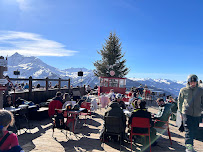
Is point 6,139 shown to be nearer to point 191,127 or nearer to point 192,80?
point 191,127

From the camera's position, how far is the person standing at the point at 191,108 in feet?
13.6

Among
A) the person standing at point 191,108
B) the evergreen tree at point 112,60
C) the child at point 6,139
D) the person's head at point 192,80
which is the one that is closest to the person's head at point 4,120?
the child at point 6,139

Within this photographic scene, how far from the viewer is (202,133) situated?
19.9ft

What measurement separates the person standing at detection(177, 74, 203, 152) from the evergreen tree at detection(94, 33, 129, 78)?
90.1ft

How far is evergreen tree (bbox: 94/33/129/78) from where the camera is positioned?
105 feet

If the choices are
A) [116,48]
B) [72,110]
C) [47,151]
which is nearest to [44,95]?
[72,110]

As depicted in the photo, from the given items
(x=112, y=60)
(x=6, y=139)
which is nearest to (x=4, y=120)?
(x=6, y=139)

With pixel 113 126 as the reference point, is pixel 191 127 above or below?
above

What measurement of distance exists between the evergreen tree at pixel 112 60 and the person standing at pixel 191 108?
27472mm

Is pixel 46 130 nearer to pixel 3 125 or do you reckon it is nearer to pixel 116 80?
pixel 3 125

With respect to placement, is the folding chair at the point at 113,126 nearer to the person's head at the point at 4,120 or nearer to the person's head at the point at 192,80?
the person's head at the point at 192,80

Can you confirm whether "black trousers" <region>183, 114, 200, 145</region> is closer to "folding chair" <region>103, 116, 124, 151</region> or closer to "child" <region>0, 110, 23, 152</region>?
"folding chair" <region>103, 116, 124, 151</region>

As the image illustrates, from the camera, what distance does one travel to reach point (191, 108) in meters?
4.18

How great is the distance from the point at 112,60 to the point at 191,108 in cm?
2823
